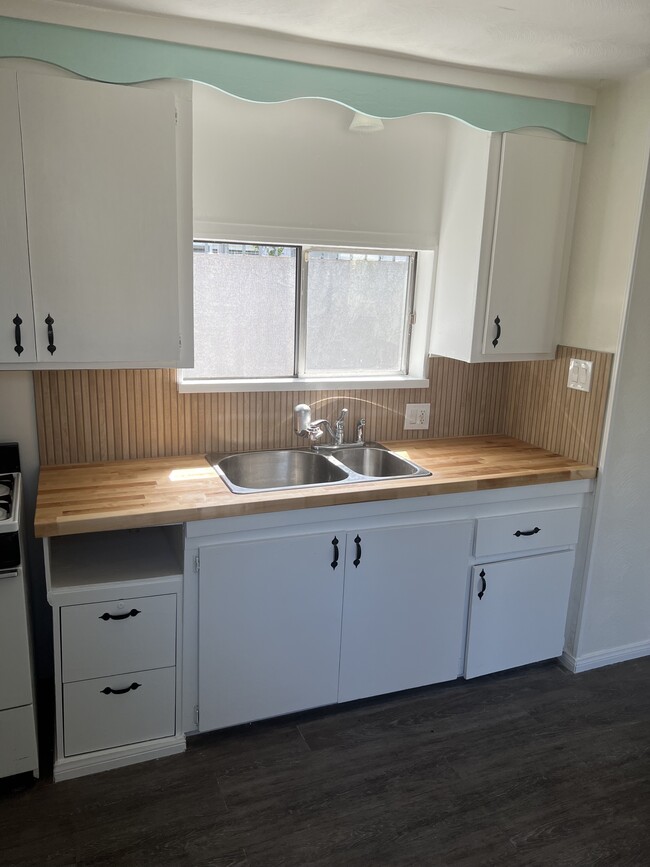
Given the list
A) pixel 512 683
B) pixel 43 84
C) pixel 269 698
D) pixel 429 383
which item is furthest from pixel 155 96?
pixel 512 683

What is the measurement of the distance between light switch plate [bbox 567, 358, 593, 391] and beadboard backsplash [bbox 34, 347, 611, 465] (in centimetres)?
3

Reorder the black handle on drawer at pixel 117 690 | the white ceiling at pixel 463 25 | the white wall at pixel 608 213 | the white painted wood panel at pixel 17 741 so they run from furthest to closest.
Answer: the white wall at pixel 608 213 → the black handle on drawer at pixel 117 690 → the white painted wood panel at pixel 17 741 → the white ceiling at pixel 463 25

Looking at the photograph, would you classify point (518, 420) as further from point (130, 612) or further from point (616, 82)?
point (130, 612)

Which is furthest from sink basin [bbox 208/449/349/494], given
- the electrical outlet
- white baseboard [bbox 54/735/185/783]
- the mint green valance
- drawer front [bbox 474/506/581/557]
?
the mint green valance

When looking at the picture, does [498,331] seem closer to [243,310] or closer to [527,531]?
[527,531]

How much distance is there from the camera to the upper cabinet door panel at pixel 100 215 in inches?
76.9

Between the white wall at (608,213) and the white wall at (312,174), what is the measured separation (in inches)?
22.9

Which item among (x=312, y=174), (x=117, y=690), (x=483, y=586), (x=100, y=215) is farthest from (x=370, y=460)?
(x=100, y=215)

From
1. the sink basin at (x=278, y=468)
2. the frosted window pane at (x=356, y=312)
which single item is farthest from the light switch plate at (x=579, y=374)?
the sink basin at (x=278, y=468)

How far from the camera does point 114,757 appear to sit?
217cm

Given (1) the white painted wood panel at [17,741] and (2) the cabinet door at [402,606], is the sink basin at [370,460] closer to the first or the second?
(2) the cabinet door at [402,606]

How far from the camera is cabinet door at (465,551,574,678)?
2.61 metres

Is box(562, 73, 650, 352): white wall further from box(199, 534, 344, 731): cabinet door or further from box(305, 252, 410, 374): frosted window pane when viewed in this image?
box(199, 534, 344, 731): cabinet door

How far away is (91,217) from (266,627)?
4.69ft
